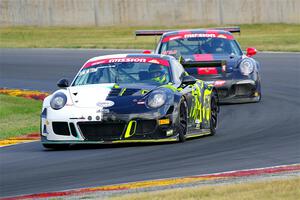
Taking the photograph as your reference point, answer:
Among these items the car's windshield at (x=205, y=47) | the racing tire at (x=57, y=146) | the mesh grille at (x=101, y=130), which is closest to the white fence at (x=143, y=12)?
the car's windshield at (x=205, y=47)

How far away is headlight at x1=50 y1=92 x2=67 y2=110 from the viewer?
11883 millimetres

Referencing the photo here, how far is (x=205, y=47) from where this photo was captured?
18516 millimetres

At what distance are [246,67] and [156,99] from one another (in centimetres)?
623

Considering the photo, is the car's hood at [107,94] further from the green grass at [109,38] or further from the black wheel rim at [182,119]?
the green grass at [109,38]

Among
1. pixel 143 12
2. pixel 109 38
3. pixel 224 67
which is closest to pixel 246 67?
pixel 224 67

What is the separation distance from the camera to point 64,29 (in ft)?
151

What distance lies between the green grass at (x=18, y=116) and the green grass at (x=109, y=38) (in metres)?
14.3

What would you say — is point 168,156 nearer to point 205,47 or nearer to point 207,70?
point 207,70

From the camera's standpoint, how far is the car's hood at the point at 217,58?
703 inches

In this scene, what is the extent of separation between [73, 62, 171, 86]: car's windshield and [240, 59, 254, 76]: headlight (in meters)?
4.95

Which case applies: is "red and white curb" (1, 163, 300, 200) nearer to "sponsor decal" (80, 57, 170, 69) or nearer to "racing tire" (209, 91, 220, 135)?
"racing tire" (209, 91, 220, 135)

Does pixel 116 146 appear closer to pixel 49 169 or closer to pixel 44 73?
pixel 49 169

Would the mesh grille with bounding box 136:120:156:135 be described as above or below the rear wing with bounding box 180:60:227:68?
above

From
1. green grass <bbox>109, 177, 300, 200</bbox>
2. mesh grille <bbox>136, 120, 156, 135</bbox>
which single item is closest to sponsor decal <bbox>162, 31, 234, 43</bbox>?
mesh grille <bbox>136, 120, 156, 135</bbox>
